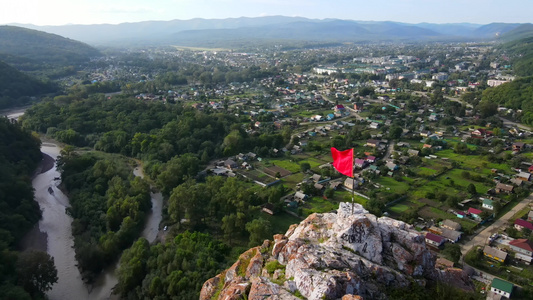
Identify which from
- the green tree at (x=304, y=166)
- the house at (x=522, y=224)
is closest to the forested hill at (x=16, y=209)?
the green tree at (x=304, y=166)

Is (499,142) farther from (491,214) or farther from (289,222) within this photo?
(289,222)

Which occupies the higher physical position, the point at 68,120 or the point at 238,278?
the point at 238,278

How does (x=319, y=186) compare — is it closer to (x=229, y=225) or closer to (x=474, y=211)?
(x=229, y=225)

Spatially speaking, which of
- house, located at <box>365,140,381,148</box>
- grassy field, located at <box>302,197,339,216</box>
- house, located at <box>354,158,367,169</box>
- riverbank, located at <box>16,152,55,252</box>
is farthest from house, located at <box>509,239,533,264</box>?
riverbank, located at <box>16,152,55,252</box>

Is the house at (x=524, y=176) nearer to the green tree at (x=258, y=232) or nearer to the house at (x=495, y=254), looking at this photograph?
the house at (x=495, y=254)

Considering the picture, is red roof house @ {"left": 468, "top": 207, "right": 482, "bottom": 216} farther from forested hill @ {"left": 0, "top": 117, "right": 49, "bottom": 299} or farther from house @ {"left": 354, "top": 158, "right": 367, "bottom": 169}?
forested hill @ {"left": 0, "top": 117, "right": 49, "bottom": 299}

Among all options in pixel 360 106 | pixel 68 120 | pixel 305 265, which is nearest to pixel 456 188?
pixel 305 265

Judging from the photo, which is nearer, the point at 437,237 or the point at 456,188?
the point at 437,237
